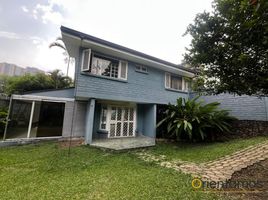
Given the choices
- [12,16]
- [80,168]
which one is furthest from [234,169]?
[12,16]

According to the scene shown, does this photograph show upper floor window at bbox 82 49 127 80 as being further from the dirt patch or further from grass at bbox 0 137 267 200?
the dirt patch

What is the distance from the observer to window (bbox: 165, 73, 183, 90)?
1088 centimetres

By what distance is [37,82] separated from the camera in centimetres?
1609

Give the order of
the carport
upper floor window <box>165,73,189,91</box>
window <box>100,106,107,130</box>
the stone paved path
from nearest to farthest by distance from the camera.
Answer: the stone paved path
the carport
window <box>100,106,107,130</box>
upper floor window <box>165,73,189,91</box>

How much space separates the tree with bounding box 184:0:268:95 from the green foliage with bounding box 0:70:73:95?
628 inches

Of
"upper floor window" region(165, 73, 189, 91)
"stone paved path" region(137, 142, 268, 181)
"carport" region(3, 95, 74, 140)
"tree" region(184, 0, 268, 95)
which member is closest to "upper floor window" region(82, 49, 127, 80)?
"carport" region(3, 95, 74, 140)

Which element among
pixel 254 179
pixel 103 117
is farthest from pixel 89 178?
pixel 103 117

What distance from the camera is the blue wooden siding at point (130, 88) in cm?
721

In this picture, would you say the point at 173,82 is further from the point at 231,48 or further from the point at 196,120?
the point at 231,48

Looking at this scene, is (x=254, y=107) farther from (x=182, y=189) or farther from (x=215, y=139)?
(x=182, y=189)

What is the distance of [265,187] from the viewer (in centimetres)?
323

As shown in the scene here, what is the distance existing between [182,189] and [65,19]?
1162 cm

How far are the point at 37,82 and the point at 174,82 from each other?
14.8 metres

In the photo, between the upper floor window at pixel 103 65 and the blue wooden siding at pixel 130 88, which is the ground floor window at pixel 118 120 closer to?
the blue wooden siding at pixel 130 88
